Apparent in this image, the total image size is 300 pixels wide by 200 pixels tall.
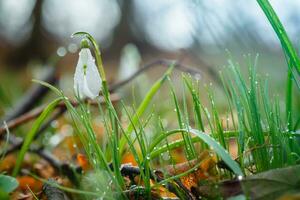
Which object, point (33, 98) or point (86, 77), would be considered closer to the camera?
point (86, 77)

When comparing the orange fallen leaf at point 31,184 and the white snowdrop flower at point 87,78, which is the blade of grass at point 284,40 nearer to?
the white snowdrop flower at point 87,78

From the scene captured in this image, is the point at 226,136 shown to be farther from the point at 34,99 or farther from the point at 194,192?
the point at 34,99

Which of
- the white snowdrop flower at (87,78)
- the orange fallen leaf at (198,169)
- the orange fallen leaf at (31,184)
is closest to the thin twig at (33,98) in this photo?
the orange fallen leaf at (31,184)

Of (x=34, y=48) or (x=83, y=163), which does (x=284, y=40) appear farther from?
(x=34, y=48)

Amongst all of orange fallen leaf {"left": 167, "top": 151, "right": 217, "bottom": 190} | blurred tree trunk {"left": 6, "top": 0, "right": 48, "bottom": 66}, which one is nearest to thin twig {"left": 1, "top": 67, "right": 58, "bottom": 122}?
orange fallen leaf {"left": 167, "top": 151, "right": 217, "bottom": 190}

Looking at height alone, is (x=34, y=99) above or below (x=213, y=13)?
below

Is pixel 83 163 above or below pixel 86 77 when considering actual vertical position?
below

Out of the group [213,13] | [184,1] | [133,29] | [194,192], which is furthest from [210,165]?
[133,29]

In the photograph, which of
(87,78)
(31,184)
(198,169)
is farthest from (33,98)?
(198,169)
